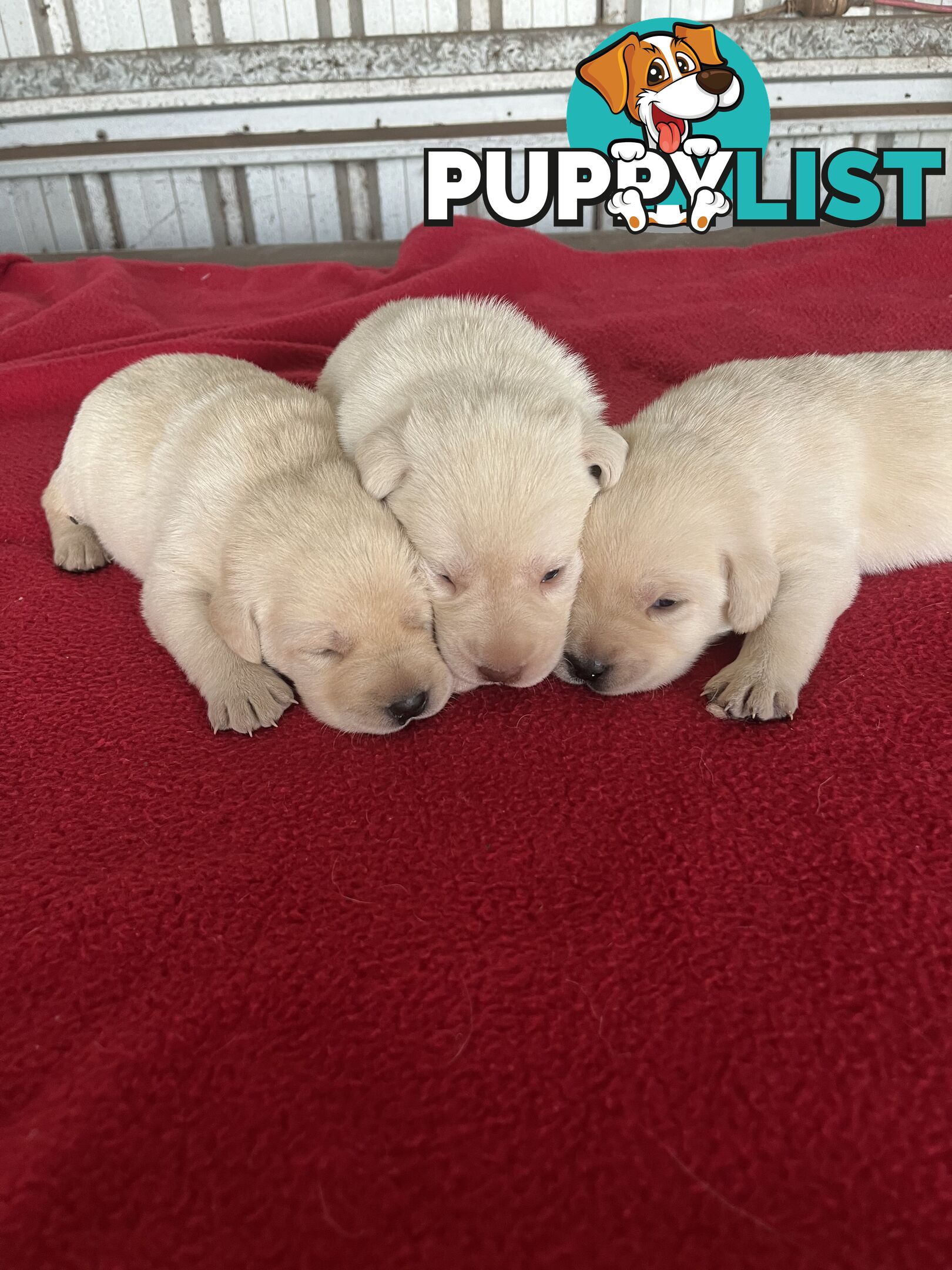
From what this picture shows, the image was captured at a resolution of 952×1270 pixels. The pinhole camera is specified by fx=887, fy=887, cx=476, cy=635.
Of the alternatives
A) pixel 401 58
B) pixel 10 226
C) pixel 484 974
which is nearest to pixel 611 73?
pixel 401 58

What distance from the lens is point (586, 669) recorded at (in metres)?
1.94

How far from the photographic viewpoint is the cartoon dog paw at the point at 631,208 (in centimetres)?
636

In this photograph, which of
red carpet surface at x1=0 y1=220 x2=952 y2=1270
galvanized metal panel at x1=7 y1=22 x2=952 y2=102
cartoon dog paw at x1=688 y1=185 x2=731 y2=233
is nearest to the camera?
red carpet surface at x1=0 y1=220 x2=952 y2=1270

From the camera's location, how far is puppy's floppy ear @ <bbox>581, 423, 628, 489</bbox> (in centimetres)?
202

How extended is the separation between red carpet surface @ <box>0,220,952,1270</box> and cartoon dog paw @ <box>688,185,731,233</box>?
482 centimetres

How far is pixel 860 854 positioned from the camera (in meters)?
1.50

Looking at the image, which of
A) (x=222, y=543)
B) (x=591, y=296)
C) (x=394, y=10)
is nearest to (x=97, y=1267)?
(x=222, y=543)

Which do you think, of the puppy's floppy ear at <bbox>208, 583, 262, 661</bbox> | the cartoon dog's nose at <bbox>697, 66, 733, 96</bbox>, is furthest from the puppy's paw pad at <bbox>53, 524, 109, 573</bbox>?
the cartoon dog's nose at <bbox>697, 66, 733, 96</bbox>

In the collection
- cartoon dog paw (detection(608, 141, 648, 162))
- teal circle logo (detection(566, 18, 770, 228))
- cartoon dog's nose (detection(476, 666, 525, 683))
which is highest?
teal circle logo (detection(566, 18, 770, 228))

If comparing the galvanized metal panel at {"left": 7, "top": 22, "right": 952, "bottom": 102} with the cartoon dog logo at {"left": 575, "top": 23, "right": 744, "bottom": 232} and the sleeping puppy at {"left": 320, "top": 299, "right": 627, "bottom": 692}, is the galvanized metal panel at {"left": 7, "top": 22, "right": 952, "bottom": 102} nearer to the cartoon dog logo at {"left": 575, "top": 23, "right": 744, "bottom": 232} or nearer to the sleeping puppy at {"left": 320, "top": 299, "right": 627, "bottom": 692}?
the cartoon dog logo at {"left": 575, "top": 23, "right": 744, "bottom": 232}

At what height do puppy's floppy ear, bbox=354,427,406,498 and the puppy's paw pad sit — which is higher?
puppy's floppy ear, bbox=354,427,406,498

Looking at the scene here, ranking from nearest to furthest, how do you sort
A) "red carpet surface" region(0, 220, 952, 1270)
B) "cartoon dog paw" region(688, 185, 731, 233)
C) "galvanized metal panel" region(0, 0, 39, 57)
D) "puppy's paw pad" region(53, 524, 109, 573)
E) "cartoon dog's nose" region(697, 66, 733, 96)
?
1. "red carpet surface" region(0, 220, 952, 1270)
2. "puppy's paw pad" region(53, 524, 109, 573)
3. "cartoon dog's nose" region(697, 66, 733, 96)
4. "galvanized metal panel" region(0, 0, 39, 57)
5. "cartoon dog paw" region(688, 185, 731, 233)

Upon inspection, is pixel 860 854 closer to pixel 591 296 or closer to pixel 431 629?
pixel 431 629

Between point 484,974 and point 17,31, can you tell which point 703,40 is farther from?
point 484,974
